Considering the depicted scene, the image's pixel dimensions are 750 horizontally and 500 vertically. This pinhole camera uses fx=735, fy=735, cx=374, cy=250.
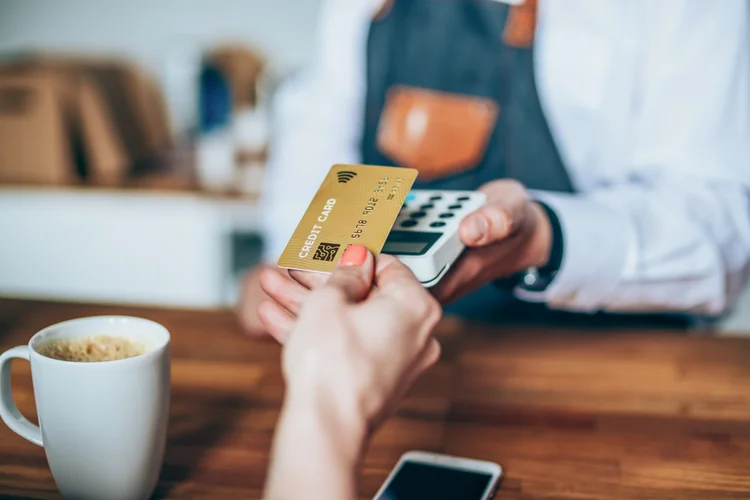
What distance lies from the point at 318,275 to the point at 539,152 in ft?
1.75

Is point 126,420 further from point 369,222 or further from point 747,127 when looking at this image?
point 747,127

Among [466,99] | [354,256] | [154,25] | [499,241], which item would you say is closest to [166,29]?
[154,25]

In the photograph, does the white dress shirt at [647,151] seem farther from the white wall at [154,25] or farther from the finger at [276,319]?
the white wall at [154,25]

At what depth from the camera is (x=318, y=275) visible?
0.43 metres

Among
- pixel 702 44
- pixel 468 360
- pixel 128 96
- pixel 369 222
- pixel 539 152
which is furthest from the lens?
pixel 128 96

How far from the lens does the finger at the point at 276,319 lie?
41 cm

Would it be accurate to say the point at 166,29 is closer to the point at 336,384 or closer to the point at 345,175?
the point at 345,175

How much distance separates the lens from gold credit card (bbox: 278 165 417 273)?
0.42 meters

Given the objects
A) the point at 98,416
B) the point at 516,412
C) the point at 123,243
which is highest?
the point at 98,416

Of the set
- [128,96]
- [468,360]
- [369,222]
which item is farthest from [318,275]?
[128,96]

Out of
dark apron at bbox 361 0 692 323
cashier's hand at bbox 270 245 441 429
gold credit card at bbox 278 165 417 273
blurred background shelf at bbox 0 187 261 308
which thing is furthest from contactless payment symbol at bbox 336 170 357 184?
blurred background shelf at bbox 0 187 261 308

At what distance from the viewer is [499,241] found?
576 mm

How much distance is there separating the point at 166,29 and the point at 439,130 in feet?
3.37

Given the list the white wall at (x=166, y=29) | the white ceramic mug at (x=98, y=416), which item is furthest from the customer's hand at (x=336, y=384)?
the white wall at (x=166, y=29)
